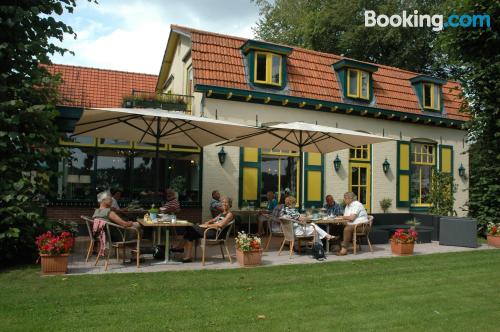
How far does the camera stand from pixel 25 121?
6.93m

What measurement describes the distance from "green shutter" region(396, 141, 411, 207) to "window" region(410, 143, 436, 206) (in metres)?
0.32

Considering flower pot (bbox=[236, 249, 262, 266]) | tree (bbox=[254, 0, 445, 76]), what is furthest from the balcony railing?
Result: tree (bbox=[254, 0, 445, 76])

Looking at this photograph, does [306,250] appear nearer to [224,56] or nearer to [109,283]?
[109,283]

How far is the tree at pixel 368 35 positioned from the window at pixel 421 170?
839 centimetres

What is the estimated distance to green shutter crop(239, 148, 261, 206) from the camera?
39.3 feet

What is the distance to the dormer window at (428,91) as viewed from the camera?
15.3 metres

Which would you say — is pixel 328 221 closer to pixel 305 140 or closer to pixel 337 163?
pixel 305 140

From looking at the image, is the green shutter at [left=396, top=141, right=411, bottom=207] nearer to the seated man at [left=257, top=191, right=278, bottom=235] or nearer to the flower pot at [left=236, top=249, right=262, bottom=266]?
the seated man at [left=257, top=191, right=278, bottom=235]

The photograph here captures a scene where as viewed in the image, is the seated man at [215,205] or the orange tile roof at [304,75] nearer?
the seated man at [215,205]

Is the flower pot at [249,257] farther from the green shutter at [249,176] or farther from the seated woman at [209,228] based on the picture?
the green shutter at [249,176]

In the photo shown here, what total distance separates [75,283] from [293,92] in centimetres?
881

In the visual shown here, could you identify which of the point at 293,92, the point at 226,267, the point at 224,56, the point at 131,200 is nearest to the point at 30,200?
the point at 226,267

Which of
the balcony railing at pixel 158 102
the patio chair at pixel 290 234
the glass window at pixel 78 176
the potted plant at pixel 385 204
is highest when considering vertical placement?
the balcony railing at pixel 158 102

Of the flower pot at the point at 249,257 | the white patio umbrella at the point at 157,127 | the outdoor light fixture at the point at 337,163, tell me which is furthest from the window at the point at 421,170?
the flower pot at the point at 249,257
